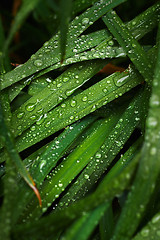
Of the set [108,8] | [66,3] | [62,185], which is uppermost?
[66,3]

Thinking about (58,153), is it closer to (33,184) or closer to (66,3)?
(33,184)

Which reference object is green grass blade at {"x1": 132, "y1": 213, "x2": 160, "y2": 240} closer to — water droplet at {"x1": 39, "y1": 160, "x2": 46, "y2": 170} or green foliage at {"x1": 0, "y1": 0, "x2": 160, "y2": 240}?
green foliage at {"x1": 0, "y1": 0, "x2": 160, "y2": 240}

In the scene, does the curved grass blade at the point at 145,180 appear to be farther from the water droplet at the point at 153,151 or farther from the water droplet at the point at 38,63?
the water droplet at the point at 38,63

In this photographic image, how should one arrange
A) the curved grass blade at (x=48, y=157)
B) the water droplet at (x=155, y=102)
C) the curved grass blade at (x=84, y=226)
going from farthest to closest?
the curved grass blade at (x=48, y=157), the water droplet at (x=155, y=102), the curved grass blade at (x=84, y=226)

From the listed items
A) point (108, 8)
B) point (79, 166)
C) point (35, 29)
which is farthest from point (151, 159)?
point (35, 29)

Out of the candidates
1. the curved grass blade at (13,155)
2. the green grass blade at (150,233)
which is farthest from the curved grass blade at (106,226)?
the curved grass blade at (13,155)

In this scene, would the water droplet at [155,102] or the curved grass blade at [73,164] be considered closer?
the water droplet at [155,102]

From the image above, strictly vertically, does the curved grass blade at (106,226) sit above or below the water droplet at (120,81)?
below
